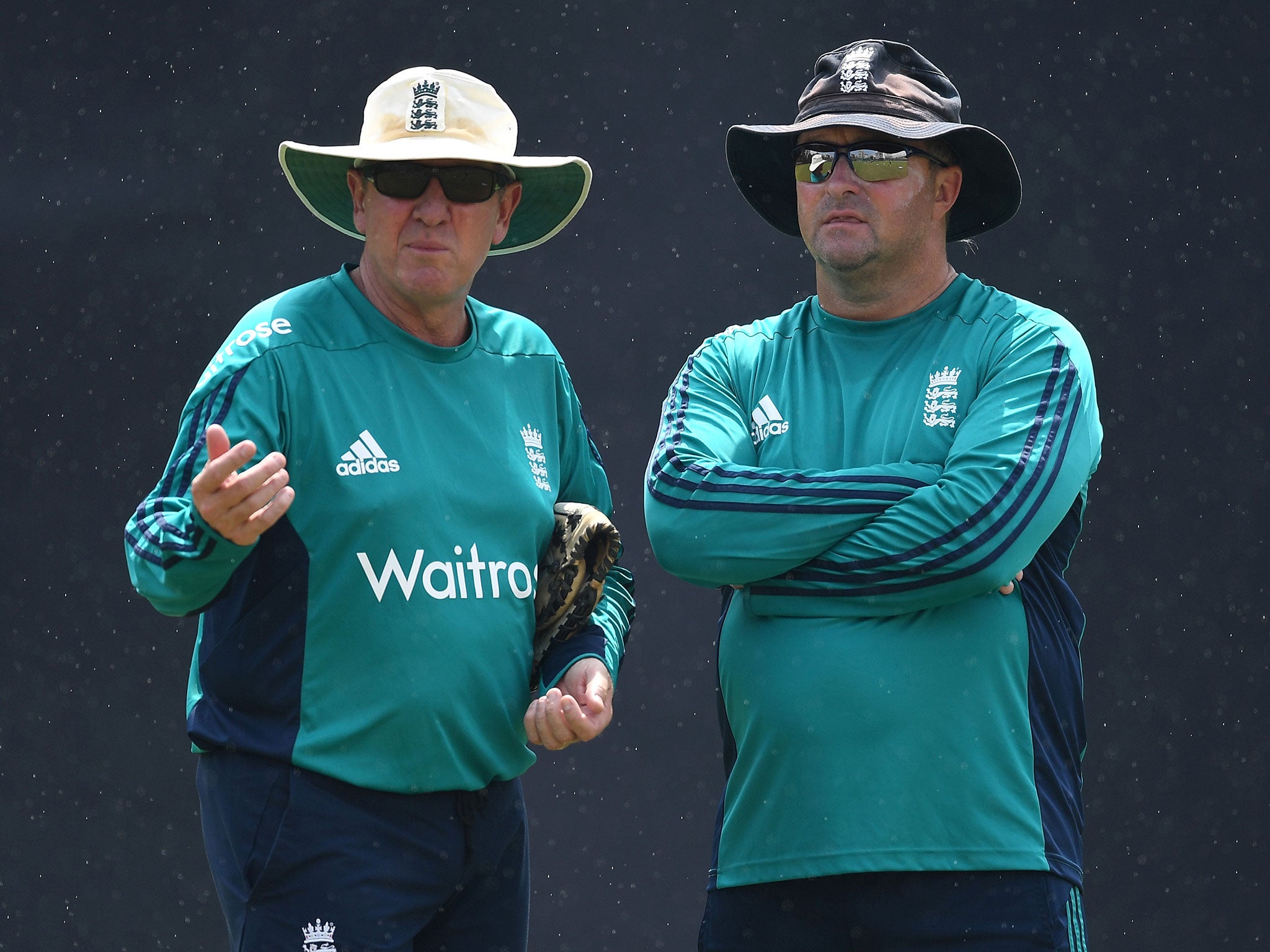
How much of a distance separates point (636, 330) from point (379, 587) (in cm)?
266

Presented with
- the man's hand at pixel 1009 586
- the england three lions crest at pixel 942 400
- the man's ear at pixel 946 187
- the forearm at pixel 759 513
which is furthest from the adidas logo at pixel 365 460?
the man's ear at pixel 946 187

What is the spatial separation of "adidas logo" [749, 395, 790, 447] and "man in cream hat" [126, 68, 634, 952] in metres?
0.40

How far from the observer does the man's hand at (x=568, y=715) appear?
7.68 ft

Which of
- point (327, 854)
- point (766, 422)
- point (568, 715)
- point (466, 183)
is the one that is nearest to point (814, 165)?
point (766, 422)

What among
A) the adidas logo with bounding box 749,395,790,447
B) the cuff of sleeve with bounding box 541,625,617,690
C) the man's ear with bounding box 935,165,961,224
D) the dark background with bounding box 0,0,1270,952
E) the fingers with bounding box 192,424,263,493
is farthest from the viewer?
the dark background with bounding box 0,0,1270,952

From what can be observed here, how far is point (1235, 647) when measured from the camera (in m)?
4.77

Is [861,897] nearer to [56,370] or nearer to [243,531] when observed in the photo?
[243,531]

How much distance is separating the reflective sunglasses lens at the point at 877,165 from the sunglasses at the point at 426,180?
677mm

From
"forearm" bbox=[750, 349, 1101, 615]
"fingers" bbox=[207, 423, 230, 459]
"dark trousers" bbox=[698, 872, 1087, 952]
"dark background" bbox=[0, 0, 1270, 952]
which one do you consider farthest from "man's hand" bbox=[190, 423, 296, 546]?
"dark background" bbox=[0, 0, 1270, 952]

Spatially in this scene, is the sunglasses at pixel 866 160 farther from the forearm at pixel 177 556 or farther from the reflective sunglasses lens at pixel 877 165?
the forearm at pixel 177 556

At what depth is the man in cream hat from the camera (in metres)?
2.27

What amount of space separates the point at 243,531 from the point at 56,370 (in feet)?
10.1

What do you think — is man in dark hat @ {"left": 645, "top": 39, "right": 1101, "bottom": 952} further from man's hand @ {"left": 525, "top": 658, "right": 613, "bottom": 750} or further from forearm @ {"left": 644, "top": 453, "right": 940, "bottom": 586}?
man's hand @ {"left": 525, "top": 658, "right": 613, "bottom": 750}

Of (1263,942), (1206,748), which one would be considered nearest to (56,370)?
(1206,748)
